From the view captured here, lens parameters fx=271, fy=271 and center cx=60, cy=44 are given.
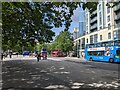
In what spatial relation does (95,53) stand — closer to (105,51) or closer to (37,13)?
(105,51)

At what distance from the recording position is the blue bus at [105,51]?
1604 inches

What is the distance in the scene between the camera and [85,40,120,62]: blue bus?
1604 inches

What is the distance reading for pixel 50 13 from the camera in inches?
604

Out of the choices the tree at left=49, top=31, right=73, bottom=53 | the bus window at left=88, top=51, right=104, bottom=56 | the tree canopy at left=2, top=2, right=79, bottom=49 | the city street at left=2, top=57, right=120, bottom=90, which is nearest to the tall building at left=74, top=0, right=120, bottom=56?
the tree at left=49, top=31, right=73, bottom=53

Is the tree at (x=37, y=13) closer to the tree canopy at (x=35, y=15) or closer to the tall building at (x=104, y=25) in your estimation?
the tree canopy at (x=35, y=15)

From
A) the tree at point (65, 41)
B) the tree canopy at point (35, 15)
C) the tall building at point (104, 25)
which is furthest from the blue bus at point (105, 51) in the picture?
the tree at point (65, 41)

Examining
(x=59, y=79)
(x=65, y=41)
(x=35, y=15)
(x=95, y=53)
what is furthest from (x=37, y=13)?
(x=65, y=41)

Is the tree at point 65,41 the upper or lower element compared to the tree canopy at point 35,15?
upper

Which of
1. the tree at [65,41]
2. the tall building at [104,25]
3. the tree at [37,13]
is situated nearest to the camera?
the tree at [37,13]

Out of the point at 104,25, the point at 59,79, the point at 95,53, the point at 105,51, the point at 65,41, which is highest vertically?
the point at 104,25

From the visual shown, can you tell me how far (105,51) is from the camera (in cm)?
4375

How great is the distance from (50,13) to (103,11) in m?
62.6

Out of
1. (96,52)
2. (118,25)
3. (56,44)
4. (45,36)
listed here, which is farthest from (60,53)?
(45,36)

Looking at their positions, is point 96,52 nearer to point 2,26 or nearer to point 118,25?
point 118,25
